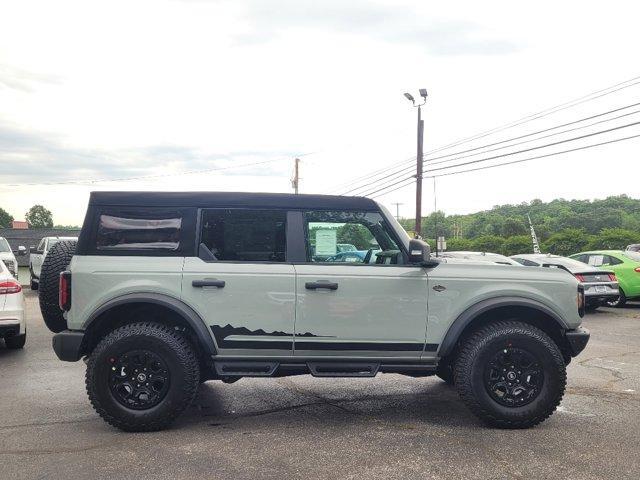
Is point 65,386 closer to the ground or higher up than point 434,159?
closer to the ground

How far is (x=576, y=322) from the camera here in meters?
5.01

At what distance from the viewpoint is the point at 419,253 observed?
4.72 meters

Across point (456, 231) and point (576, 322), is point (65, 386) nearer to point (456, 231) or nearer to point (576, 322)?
point (576, 322)

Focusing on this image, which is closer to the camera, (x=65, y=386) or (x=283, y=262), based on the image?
(x=283, y=262)

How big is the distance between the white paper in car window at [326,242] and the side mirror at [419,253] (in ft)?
2.14

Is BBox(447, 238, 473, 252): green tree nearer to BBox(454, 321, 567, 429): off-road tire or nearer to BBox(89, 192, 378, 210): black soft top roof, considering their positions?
BBox(454, 321, 567, 429): off-road tire

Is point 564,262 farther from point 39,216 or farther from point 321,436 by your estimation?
point 39,216

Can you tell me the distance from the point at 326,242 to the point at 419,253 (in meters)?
0.80

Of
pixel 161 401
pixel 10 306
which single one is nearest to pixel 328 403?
pixel 161 401

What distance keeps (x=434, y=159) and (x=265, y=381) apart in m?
25.7

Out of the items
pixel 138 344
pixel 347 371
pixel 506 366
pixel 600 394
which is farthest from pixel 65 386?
pixel 600 394

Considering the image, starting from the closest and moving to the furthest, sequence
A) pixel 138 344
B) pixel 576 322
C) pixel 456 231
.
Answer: pixel 138 344, pixel 576 322, pixel 456 231

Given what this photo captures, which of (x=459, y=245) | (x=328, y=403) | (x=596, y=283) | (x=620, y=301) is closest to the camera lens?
(x=328, y=403)

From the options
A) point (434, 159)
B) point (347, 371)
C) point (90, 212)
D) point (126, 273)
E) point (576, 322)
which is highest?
point (434, 159)
